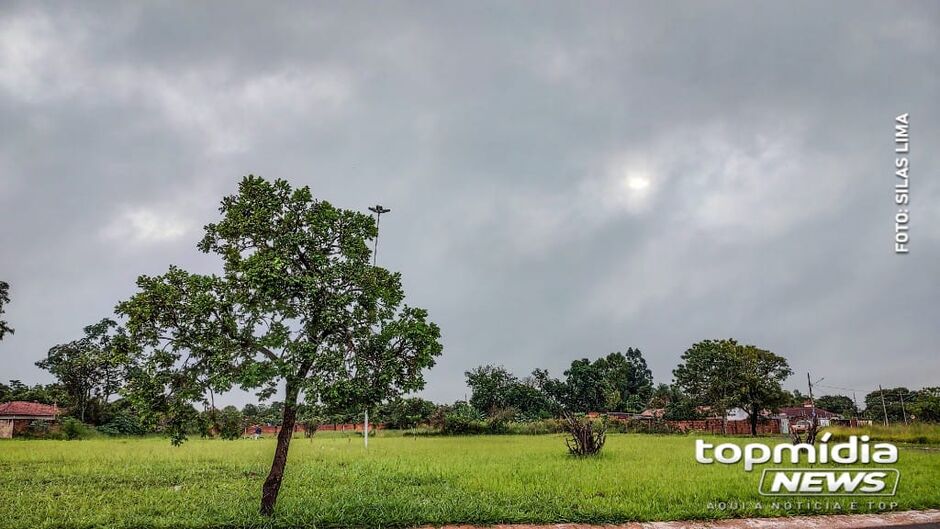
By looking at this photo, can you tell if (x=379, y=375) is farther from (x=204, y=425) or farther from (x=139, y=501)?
(x=139, y=501)

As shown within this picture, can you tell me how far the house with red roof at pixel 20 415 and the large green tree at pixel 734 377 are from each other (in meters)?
48.0

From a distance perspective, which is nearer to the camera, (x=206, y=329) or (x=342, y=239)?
(x=206, y=329)

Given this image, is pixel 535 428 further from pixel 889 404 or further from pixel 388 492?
pixel 889 404

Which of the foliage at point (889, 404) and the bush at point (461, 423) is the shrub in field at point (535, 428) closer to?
the bush at point (461, 423)

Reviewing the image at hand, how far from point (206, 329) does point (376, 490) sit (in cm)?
483

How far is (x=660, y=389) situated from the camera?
81188mm

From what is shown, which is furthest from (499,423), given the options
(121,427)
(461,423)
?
(121,427)

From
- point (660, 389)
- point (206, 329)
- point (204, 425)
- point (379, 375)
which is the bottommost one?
point (660, 389)

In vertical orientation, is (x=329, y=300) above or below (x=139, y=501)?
above

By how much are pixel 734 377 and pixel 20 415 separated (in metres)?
Result: 52.1

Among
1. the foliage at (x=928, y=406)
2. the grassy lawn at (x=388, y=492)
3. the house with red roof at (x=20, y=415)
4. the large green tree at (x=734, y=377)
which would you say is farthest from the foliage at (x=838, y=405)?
the house with red roof at (x=20, y=415)

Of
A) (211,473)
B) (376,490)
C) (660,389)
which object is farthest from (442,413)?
(660,389)

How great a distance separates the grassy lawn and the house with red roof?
2813 centimetres

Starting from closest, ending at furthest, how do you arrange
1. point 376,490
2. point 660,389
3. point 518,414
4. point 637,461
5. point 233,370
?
point 233,370
point 376,490
point 637,461
point 518,414
point 660,389
